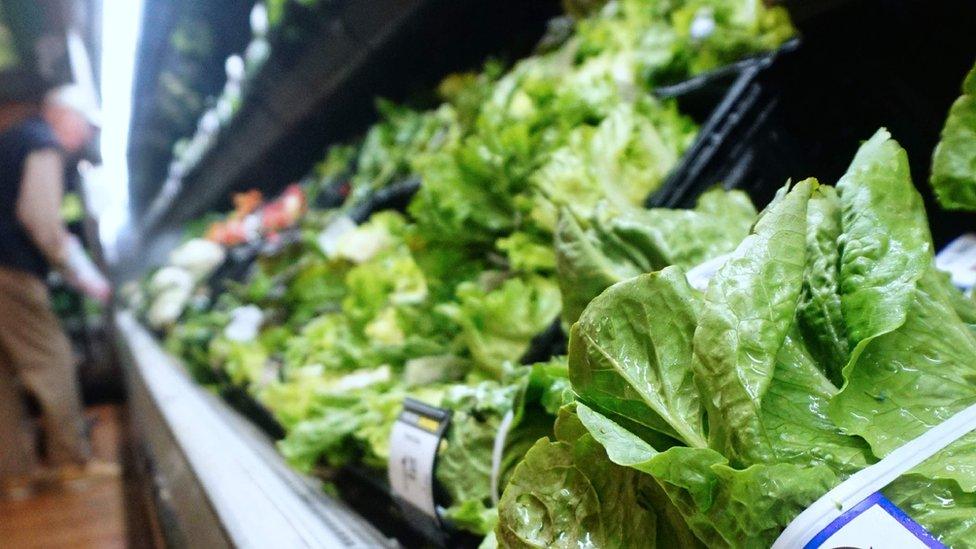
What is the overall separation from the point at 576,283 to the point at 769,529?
536 millimetres

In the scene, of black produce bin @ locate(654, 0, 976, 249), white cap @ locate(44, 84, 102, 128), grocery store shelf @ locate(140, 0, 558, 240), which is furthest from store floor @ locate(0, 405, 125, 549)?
black produce bin @ locate(654, 0, 976, 249)

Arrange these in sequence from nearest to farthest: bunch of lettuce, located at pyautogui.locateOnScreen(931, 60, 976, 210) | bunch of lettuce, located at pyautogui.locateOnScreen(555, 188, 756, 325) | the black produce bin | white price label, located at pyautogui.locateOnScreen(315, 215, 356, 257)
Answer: bunch of lettuce, located at pyautogui.locateOnScreen(931, 60, 976, 210) → bunch of lettuce, located at pyautogui.locateOnScreen(555, 188, 756, 325) → the black produce bin → white price label, located at pyautogui.locateOnScreen(315, 215, 356, 257)

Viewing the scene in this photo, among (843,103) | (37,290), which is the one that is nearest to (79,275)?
(37,290)

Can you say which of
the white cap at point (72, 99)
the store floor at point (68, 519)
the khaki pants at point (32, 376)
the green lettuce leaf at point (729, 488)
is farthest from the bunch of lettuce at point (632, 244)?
the white cap at point (72, 99)

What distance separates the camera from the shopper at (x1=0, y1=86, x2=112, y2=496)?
3.91 metres

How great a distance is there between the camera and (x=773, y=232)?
0.56m

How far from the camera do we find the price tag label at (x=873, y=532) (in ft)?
1.42

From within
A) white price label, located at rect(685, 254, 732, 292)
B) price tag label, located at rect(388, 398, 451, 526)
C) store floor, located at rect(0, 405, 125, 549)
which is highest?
white price label, located at rect(685, 254, 732, 292)

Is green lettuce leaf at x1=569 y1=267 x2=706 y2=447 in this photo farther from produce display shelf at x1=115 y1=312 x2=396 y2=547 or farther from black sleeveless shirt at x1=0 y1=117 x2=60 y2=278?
black sleeveless shirt at x1=0 y1=117 x2=60 y2=278

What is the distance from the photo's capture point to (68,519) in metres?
3.76

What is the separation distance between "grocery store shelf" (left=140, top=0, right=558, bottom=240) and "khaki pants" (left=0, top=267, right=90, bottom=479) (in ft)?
4.88

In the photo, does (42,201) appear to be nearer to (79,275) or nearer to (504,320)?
(79,275)

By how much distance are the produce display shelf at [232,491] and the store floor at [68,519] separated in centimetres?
126

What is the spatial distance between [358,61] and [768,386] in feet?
8.64
